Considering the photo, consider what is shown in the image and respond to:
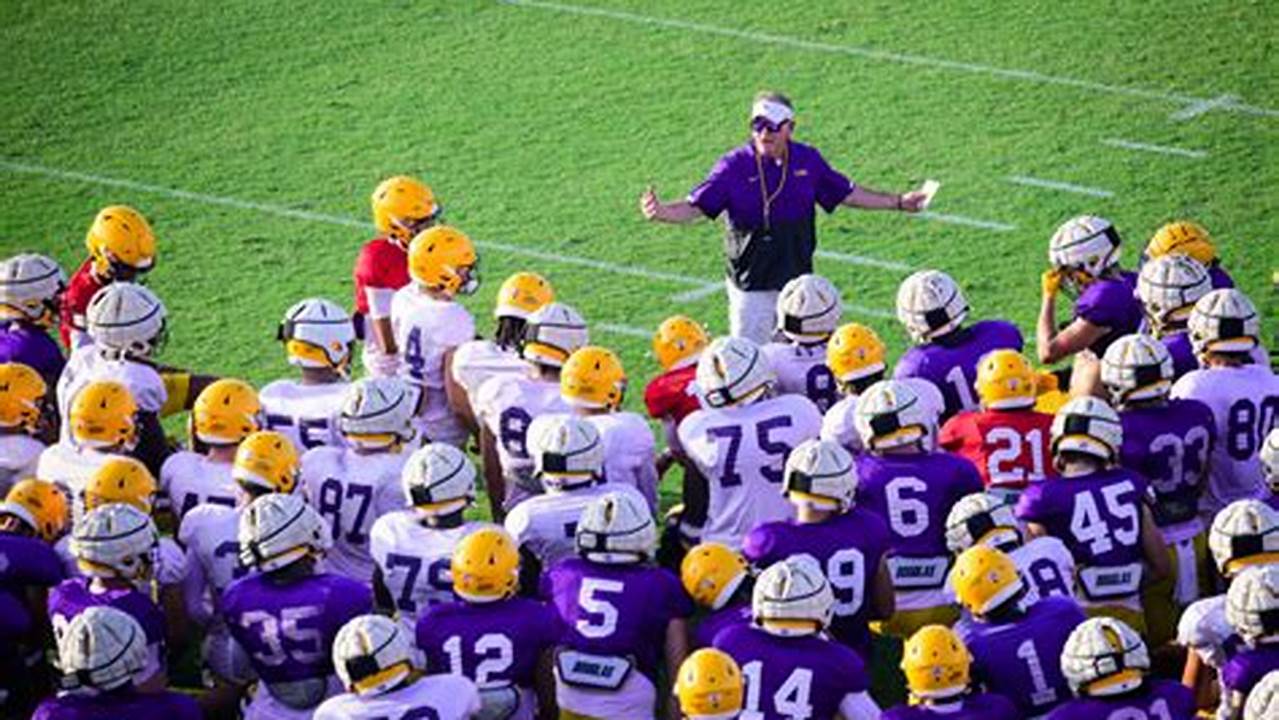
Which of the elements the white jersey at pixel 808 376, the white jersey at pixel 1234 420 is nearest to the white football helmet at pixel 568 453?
the white jersey at pixel 808 376

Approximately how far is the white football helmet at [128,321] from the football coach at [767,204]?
284 centimetres

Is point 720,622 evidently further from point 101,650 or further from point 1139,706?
point 101,650

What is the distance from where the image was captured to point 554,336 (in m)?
12.8

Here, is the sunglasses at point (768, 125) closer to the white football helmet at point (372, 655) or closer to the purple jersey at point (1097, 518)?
the purple jersey at point (1097, 518)

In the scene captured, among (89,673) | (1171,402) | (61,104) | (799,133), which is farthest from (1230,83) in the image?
(89,673)

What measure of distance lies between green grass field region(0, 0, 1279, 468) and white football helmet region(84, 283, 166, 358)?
2174 millimetres

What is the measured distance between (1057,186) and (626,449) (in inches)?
224

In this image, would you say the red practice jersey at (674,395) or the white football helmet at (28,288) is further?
the white football helmet at (28,288)

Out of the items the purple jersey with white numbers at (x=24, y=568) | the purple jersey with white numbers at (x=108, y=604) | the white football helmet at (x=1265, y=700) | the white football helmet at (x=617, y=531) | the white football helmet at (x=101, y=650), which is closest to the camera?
the white football helmet at (x=1265, y=700)

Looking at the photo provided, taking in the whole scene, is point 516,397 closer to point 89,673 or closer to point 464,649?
point 464,649

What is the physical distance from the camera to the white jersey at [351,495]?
39.2 feet

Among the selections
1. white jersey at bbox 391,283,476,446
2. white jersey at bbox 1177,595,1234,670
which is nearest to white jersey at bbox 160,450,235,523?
white jersey at bbox 391,283,476,446

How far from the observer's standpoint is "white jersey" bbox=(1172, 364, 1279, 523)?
12.3 m

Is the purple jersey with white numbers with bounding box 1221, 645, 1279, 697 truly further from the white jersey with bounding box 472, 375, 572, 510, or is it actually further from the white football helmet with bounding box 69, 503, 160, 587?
the white football helmet with bounding box 69, 503, 160, 587
